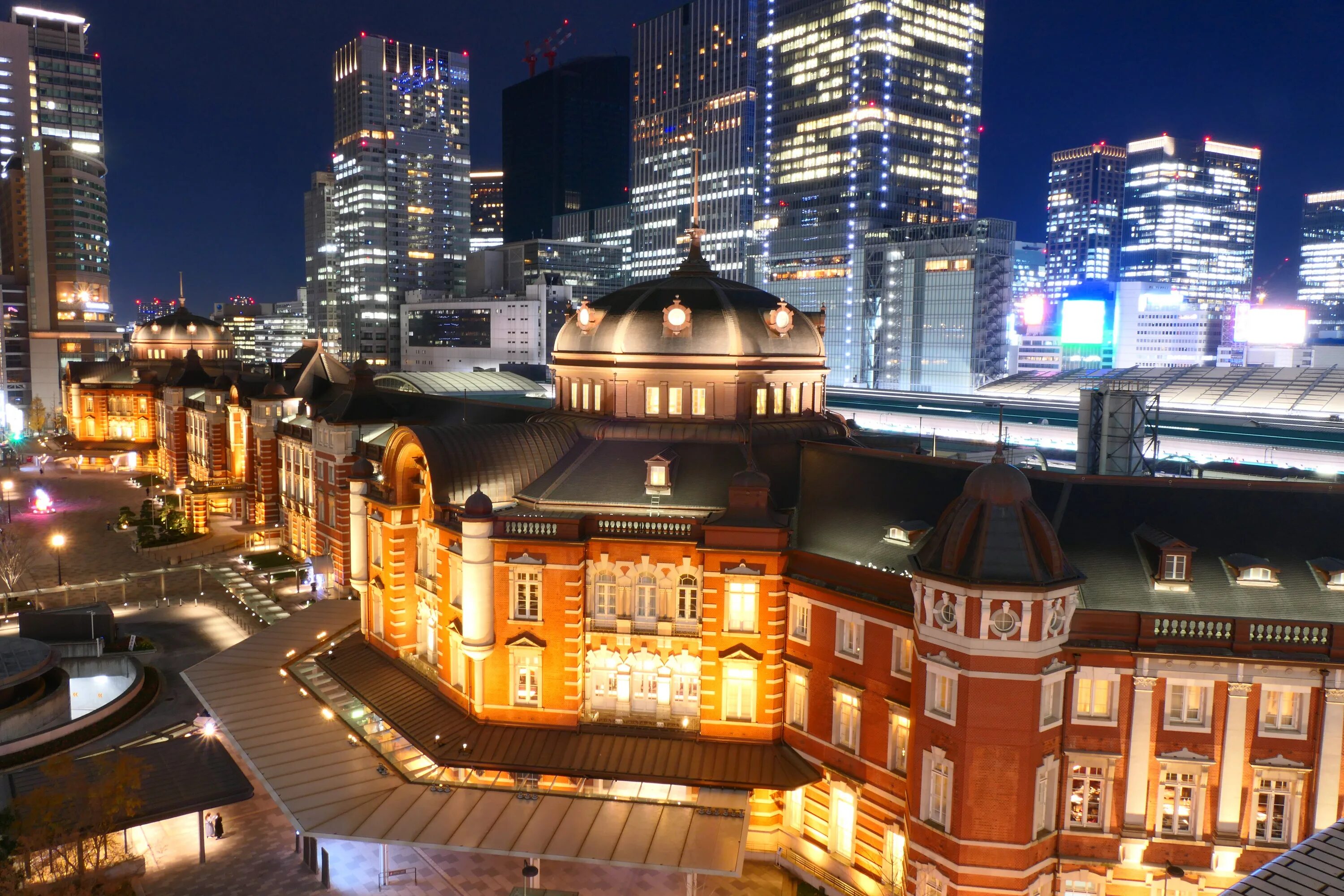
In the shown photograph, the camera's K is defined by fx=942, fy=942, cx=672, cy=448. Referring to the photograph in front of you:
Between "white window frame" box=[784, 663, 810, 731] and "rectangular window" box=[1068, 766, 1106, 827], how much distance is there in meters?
10.7

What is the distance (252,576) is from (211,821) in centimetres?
4115

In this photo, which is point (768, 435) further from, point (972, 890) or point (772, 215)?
point (772, 215)

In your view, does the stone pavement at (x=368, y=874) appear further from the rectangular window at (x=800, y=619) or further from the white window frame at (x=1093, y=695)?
the white window frame at (x=1093, y=695)

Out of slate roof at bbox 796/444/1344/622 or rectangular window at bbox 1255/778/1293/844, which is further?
Answer: slate roof at bbox 796/444/1344/622

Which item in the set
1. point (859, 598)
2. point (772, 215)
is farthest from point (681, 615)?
point (772, 215)

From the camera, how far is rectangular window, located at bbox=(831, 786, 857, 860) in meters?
38.8

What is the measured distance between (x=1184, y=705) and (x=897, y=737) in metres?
10.2

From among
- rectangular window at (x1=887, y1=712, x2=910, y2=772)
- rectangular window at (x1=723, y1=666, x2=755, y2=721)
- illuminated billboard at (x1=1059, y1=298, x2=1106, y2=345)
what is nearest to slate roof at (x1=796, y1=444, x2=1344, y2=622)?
rectangular window at (x1=887, y1=712, x2=910, y2=772)

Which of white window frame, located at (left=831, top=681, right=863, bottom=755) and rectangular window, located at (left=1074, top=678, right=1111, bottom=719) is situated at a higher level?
rectangular window, located at (left=1074, top=678, right=1111, bottom=719)

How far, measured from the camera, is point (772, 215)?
196 metres

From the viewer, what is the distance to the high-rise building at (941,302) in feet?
529

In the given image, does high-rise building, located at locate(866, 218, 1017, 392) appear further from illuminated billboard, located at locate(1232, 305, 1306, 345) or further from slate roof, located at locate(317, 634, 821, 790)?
slate roof, located at locate(317, 634, 821, 790)

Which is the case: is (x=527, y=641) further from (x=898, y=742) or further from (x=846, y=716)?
(x=898, y=742)

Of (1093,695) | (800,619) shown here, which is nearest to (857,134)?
(800,619)
